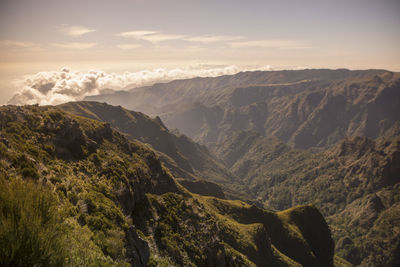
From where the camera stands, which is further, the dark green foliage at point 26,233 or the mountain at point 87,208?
the mountain at point 87,208

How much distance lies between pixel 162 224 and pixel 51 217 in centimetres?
4598

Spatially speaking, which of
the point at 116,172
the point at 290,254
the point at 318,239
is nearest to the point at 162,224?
the point at 116,172

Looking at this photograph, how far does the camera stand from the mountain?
16.7 meters

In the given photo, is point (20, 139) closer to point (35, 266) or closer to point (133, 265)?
point (133, 265)

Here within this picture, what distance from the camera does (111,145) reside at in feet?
297

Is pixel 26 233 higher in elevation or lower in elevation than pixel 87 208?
higher

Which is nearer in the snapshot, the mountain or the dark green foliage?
the dark green foliage

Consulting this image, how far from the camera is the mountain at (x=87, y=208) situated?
1669cm

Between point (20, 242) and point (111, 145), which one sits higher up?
point (20, 242)

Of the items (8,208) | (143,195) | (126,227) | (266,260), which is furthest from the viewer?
(266,260)

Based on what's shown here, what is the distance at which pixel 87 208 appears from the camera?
39.2m

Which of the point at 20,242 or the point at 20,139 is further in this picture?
the point at 20,139

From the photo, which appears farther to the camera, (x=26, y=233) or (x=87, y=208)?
(x=87, y=208)

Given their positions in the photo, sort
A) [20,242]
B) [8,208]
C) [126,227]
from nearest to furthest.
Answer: [20,242] → [8,208] → [126,227]
